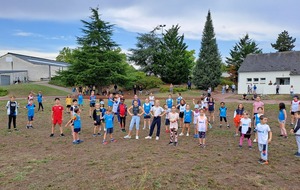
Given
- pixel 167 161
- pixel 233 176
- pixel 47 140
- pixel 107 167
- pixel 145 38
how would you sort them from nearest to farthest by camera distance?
pixel 233 176 → pixel 107 167 → pixel 167 161 → pixel 47 140 → pixel 145 38

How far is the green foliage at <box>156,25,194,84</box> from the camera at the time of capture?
4325 centimetres

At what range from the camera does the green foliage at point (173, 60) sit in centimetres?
4325

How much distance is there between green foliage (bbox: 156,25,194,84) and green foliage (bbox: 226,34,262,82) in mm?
11501

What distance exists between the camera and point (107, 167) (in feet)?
23.4

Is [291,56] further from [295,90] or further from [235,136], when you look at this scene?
[235,136]

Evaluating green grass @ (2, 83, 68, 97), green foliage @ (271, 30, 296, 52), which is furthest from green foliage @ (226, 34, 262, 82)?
green grass @ (2, 83, 68, 97)

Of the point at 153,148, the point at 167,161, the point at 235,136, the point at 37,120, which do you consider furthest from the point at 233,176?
the point at 37,120

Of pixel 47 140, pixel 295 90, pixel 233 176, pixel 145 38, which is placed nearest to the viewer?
pixel 233 176

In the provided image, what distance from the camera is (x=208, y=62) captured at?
3822 centimetres

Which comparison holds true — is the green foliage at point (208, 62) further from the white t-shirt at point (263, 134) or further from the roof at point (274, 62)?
the white t-shirt at point (263, 134)

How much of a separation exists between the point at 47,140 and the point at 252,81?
3028 centimetres

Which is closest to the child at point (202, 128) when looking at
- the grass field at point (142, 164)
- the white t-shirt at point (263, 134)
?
the grass field at point (142, 164)

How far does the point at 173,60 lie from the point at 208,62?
7350 millimetres

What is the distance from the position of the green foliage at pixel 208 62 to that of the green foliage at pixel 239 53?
13532mm
